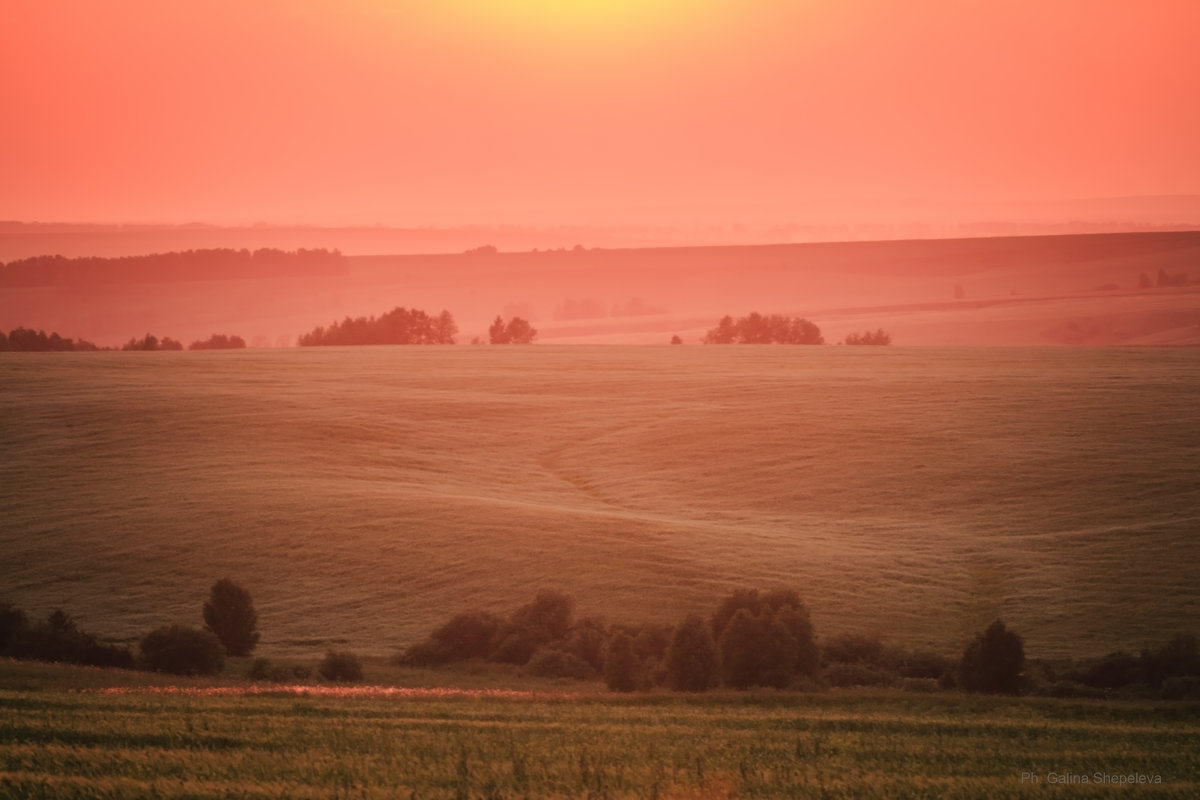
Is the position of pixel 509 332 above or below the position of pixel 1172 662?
above

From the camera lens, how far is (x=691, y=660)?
90.0 feet

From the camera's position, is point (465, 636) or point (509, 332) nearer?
point (465, 636)

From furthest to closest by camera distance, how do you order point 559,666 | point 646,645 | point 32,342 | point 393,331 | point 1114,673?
point 393,331
point 32,342
point 646,645
point 559,666
point 1114,673

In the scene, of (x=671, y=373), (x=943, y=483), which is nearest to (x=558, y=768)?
(x=943, y=483)

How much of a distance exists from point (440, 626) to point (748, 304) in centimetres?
15653

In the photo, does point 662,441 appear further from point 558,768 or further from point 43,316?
point 43,316

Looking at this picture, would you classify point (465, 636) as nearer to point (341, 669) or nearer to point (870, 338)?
point (341, 669)

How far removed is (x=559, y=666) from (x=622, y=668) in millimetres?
4402

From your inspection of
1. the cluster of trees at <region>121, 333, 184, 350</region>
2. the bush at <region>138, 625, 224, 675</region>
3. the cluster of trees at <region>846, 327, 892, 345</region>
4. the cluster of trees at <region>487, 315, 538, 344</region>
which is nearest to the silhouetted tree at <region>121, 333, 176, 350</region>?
the cluster of trees at <region>121, 333, 184, 350</region>

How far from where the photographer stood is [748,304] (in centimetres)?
18788

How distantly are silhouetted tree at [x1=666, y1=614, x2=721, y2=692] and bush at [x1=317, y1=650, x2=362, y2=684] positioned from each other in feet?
27.5

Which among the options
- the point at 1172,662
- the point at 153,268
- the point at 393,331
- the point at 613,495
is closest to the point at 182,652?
the point at 1172,662

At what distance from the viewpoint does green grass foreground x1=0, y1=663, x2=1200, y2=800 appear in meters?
14.0

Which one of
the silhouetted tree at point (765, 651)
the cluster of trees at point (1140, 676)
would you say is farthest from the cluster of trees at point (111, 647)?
the cluster of trees at point (1140, 676)
